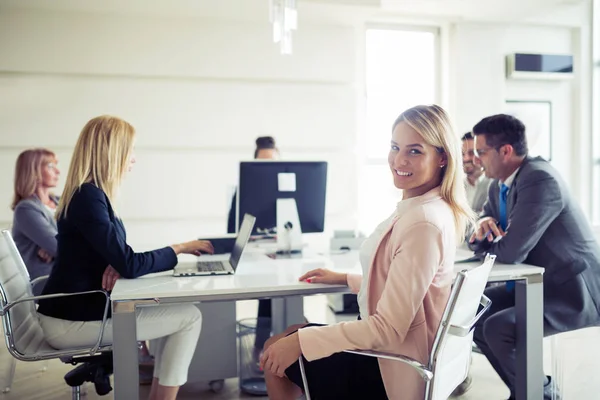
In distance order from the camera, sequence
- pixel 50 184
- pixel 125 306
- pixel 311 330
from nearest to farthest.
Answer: pixel 311 330 < pixel 125 306 < pixel 50 184

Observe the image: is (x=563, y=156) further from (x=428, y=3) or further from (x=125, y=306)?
(x=125, y=306)

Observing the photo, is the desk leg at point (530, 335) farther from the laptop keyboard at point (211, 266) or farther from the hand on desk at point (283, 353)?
the laptop keyboard at point (211, 266)

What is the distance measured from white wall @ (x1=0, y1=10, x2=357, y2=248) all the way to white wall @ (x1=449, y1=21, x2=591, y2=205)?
1111 millimetres

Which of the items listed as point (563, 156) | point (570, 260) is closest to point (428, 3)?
point (563, 156)

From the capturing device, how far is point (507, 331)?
7.79 ft

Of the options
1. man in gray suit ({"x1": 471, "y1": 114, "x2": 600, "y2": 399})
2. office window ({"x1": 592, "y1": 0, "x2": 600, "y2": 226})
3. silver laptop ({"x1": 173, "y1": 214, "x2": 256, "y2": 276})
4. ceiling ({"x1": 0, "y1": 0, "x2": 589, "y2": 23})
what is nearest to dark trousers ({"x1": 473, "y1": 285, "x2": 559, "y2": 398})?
man in gray suit ({"x1": 471, "y1": 114, "x2": 600, "y2": 399})

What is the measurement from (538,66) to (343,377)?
4790 millimetres

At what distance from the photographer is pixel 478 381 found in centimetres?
307

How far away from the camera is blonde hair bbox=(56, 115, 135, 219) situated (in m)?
2.20

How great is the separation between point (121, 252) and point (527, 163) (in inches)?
69.3

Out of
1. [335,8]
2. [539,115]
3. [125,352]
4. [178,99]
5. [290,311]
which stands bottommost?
[290,311]

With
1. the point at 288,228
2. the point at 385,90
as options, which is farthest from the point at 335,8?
the point at 288,228

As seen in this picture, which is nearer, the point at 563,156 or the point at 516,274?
the point at 516,274

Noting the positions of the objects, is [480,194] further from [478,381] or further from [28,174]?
[28,174]
